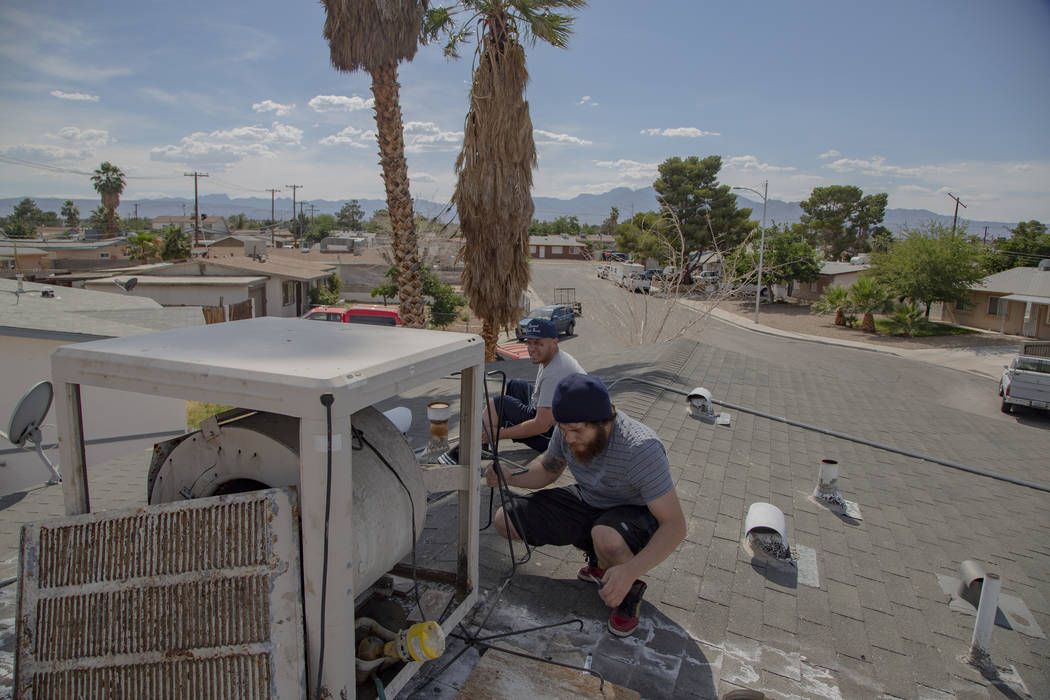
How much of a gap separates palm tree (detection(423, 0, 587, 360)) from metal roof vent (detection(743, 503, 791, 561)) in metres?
11.0

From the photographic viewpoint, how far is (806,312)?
42031mm

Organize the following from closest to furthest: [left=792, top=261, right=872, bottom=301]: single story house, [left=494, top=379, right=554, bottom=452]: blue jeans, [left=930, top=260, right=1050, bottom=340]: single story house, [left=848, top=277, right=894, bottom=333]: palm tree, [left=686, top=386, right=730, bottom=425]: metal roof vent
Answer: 1. [left=494, top=379, right=554, bottom=452]: blue jeans
2. [left=686, top=386, right=730, bottom=425]: metal roof vent
3. [left=930, top=260, right=1050, bottom=340]: single story house
4. [left=848, top=277, right=894, bottom=333]: palm tree
5. [left=792, top=261, right=872, bottom=301]: single story house

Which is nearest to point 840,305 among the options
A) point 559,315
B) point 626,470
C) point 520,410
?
point 559,315

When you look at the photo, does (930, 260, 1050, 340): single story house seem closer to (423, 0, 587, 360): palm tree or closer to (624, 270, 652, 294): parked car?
(624, 270, 652, 294): parked car

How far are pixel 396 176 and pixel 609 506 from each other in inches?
510

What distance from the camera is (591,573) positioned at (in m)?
3.39

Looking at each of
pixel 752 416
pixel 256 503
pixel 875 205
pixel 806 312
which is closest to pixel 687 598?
pixel 256 503

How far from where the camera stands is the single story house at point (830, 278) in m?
46.6

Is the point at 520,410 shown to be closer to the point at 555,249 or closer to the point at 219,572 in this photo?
the point at 219,572

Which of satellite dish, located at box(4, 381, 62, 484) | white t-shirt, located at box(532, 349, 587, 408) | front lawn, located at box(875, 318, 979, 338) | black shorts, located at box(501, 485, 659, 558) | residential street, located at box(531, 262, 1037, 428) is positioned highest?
white t-shirt, located at box(532, 349, 587, 408)

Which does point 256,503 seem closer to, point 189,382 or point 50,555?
point 189,382

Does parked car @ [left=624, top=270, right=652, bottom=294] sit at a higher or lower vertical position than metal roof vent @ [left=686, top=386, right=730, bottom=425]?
higher

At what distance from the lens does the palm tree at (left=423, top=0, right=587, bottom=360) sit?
13.4 metres

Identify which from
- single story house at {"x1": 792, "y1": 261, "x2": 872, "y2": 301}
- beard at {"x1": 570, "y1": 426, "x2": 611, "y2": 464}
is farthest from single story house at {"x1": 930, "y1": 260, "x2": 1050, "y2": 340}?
beard at {"x1": 570, "y1": 426, "x2": 611, "y2": 464}
